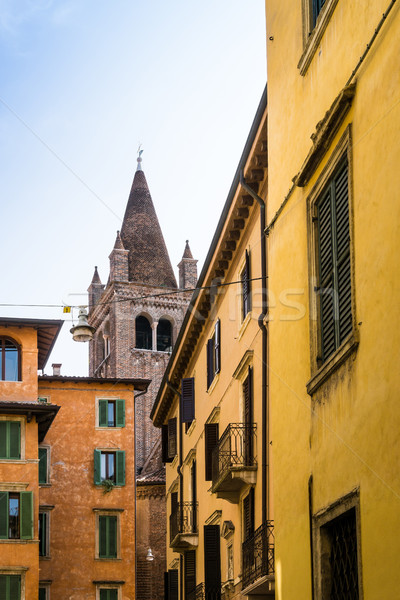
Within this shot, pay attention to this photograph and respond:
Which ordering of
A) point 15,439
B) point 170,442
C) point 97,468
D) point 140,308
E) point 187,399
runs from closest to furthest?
point 187,399
point 170,442
point 15,439
point 97,468
point 140,308

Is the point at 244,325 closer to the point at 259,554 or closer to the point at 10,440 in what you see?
the point at 259,554

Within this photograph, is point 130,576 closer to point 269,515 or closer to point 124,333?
point 269,515

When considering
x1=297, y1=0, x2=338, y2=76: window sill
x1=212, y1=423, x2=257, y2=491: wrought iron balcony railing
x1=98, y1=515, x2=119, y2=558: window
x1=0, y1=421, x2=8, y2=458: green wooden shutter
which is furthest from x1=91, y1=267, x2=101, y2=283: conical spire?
x1=297, y1=0, x2=338, y2=76: window sill

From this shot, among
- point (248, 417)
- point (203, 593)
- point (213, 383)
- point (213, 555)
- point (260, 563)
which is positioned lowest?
point (203, 593)

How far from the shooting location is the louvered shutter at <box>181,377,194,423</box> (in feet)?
101

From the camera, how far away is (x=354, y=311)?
9445 mm

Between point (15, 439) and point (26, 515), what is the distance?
2.60m

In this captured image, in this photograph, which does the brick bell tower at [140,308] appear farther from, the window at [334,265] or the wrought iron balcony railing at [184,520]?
the window at [334,265]

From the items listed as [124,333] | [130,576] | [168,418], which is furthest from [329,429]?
[124,333]

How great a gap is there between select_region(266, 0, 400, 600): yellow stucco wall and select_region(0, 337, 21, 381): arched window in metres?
26.2

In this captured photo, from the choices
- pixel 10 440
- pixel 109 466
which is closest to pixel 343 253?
pixel 10 440

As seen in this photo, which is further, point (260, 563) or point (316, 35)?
point (260, 563)

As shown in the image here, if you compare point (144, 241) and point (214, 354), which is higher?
point (144, 241)

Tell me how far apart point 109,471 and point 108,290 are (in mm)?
43045
